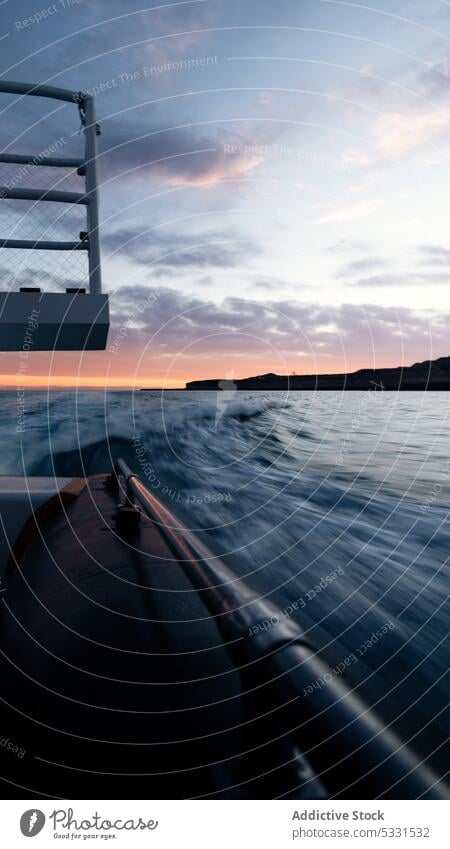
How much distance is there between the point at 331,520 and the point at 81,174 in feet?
24.9

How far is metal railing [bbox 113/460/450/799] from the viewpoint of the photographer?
669mm

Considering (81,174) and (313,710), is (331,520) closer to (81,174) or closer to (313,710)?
(81,174)

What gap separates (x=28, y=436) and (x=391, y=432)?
17461mm

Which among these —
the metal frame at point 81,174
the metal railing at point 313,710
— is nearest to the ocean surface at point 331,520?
the metal railing at point 313,710

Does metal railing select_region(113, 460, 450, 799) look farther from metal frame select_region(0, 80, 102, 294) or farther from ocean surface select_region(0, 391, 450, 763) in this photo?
metal frame select_region(0, 80, 102, 294)

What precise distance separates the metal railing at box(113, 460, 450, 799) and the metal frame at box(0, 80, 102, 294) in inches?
262

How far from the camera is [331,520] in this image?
910 centimetres

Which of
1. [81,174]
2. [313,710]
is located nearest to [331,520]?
[81,174]

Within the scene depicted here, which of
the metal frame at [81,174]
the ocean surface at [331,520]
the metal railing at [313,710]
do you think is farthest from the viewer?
the metal frame at [81,174]

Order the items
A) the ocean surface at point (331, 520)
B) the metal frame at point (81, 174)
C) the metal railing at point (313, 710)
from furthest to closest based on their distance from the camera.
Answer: the metal frame at point (81, 174)
the ocean surface at point (331, 520)
the metal railing at point (313, 710)

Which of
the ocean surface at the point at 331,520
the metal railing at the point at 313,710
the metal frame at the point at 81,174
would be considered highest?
the metal frame at the point at 81,174

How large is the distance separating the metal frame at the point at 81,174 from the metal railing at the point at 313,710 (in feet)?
21.8

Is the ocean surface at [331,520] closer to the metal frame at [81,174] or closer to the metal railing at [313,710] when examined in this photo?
the metal railing at [313,710]

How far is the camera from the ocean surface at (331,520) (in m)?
4.25
